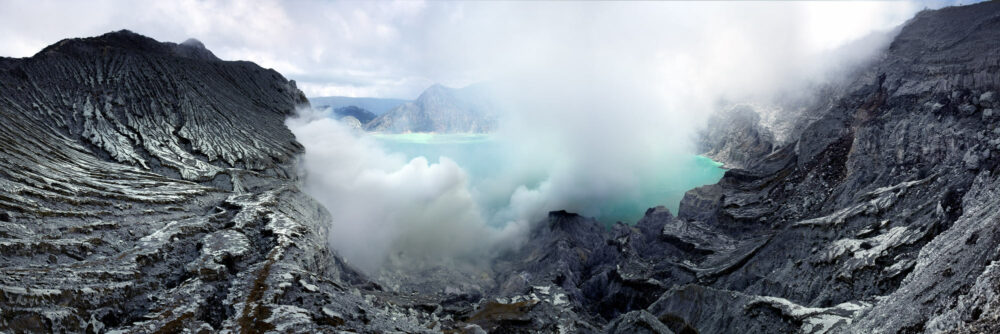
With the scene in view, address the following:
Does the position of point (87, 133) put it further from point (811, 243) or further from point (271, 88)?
point (811, 243)

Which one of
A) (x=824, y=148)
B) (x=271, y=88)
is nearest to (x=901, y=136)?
(x=824, y=148)

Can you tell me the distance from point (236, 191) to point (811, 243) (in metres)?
64.3

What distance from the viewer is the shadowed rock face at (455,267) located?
2150 centimetres

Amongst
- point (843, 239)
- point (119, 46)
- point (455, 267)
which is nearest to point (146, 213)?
point (843, 239)

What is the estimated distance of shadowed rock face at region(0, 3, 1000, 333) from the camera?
21500 millimetres

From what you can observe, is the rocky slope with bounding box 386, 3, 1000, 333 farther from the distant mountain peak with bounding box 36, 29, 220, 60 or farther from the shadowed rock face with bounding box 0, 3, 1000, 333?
the distant mountain peak with bounding box 36, 29, 220, 60

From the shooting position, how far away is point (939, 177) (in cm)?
4328

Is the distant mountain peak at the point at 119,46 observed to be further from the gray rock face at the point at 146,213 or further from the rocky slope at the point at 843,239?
the rocky slope at the point at 843,239

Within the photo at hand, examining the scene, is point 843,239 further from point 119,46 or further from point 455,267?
point 119,46

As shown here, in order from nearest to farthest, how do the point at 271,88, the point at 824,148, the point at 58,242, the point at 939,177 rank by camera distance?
the point at 58,242 < the point at 939,177 < the point at 824,148 < the point at 271,88

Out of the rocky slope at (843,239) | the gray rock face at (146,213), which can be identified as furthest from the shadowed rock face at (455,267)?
the rocky slope at (843,239)

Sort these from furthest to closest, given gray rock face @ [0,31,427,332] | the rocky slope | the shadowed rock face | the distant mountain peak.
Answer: the distant mountain peak, the rocky slope, the shadowed rock face, gray rock face @ [0,31,427,332]

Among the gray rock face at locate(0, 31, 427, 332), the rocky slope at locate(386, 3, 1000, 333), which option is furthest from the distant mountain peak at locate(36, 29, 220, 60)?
the rocky slope at locate(386, 3, 1000, 333)

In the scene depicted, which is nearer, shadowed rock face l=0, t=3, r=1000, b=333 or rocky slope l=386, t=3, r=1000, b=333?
shadowed rock face l=0, t=3, r=1000, b=333
